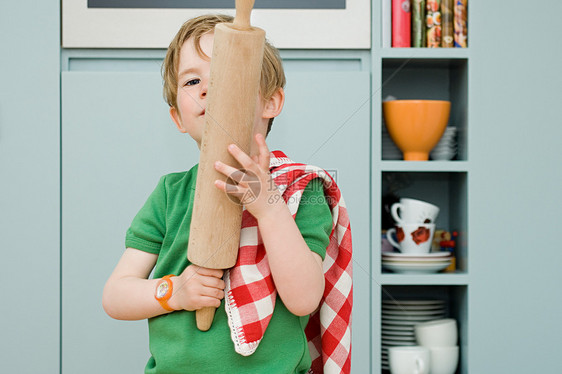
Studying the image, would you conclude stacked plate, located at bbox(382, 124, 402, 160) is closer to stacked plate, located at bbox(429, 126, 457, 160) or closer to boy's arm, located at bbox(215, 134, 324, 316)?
stacked plate, located at bbox(429, 126, 457, 160)

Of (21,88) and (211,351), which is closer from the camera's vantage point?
(211,351)

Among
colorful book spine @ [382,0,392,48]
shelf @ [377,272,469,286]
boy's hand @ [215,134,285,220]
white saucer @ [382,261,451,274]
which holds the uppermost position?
colorful book spine @ [382,0,392,48]

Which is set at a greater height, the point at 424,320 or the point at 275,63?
the point at 275,63

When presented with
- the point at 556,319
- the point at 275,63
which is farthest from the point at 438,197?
the point at 275,63

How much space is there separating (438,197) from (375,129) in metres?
0.35

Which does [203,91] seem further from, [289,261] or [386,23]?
[386,23]

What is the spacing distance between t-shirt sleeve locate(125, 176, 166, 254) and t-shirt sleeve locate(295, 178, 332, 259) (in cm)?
18

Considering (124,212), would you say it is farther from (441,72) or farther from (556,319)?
(556,319)

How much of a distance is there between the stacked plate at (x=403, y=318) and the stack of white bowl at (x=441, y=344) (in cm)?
5

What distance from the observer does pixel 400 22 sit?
1.33m

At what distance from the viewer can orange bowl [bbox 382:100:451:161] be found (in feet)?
4.40

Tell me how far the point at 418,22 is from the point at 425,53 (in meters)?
0.07

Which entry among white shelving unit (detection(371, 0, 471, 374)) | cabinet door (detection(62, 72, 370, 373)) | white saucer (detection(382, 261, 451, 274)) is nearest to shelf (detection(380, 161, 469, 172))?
white shelving unit (detection(371, 0, 471, 374))

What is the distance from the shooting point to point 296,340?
70 centimetres
